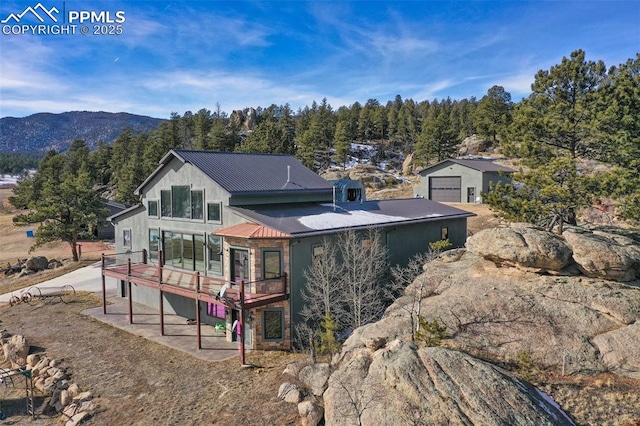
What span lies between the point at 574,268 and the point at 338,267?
9.58 m

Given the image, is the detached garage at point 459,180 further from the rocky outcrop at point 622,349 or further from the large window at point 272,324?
the rocky outcrop at point 622,349

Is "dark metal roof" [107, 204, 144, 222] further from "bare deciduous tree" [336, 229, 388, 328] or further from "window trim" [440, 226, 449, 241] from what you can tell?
"window trim" [440, 226, 449, 241]

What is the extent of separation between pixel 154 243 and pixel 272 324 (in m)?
10.8

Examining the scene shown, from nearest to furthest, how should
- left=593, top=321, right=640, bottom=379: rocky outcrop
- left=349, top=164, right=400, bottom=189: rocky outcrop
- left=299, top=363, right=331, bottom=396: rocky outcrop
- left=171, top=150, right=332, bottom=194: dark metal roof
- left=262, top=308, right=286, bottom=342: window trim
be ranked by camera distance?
left=593, top=321, right=640, bottom=379: rocky outcrop, left=299, top=363, right=331, bottom=396: rocky outcrop, left=262, top=308, right=286, bottom=342: window trim, left=171, top=150, right=332, bottom=194: dark metal roof, left=349, top=164, right=400, bottom=189: rocky outcrop

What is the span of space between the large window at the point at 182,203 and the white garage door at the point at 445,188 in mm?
34859

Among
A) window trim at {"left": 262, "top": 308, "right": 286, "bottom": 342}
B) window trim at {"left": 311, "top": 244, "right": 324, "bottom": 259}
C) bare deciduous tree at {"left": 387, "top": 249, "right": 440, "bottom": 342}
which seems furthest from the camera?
window trim at {"left": 311, "top": 244, "right": 324, "bottom": 259}

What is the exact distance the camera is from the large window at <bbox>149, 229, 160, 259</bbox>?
25703 mm

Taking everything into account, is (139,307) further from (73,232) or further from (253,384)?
(73,232)

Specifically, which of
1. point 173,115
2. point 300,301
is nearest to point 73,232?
point 300,301

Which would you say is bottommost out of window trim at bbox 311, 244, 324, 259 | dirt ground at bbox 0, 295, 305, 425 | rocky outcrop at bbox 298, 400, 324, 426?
dirt ground at bbox 0, 295, 305, 425

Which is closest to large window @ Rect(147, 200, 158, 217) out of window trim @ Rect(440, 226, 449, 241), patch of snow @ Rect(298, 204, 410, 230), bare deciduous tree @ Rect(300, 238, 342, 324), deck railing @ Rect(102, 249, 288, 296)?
deck railing @ Rect(102, 249, 288, 296)

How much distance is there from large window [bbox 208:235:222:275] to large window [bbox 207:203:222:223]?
34.4 inches

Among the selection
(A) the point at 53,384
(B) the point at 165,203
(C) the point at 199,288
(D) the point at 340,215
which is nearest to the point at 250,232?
(C) the point at 199,288

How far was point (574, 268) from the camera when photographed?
15.7 meters
